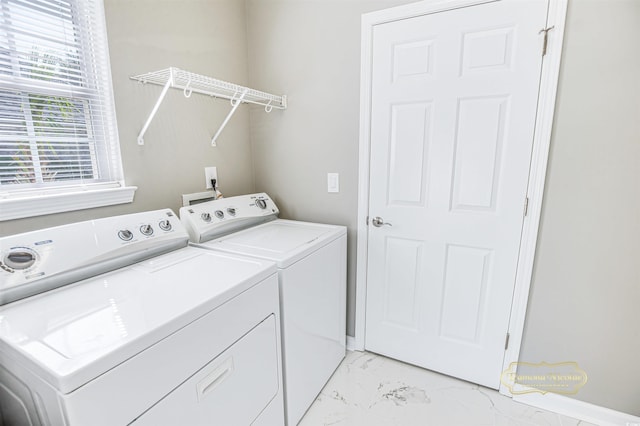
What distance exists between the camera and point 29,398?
757 millimetres

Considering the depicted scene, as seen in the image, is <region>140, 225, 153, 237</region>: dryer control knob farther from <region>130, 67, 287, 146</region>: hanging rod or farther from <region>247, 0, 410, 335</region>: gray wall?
<region>247, 0, 410, 335</region>: gray wall

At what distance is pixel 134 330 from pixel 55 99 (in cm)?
111

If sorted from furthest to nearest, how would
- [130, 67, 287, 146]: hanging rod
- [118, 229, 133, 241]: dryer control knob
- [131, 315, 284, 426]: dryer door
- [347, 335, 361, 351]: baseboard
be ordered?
[347, 335, 361, 351]: baseboard → [130, 67, 287, 146]: hanging rod → [118, 229, 133, 241]: dryer control knob → [131, 315, 284, 426]: dryer door

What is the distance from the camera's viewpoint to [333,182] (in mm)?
2021

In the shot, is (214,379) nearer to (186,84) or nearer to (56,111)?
(56,111)

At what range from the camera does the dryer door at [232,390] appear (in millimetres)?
889

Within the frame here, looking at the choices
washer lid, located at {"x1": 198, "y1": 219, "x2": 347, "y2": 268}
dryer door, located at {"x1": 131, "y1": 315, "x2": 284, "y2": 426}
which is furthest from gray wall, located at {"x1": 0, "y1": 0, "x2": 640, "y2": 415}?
dryer door, located at {"x1": 131, "y1": 315, "x2": 284, "y2": 426}

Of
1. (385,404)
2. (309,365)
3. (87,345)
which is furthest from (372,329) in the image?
(87,345)

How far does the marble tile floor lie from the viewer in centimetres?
159

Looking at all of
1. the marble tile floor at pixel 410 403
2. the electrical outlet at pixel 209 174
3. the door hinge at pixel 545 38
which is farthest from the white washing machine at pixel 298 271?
the door hinge at pixel 545 38

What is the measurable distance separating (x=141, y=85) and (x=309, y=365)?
1.67m

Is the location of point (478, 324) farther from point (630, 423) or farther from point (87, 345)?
point (87, 345)

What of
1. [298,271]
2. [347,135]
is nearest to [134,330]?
[298,271]

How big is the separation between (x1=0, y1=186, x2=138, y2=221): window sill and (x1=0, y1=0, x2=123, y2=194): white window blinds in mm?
61
